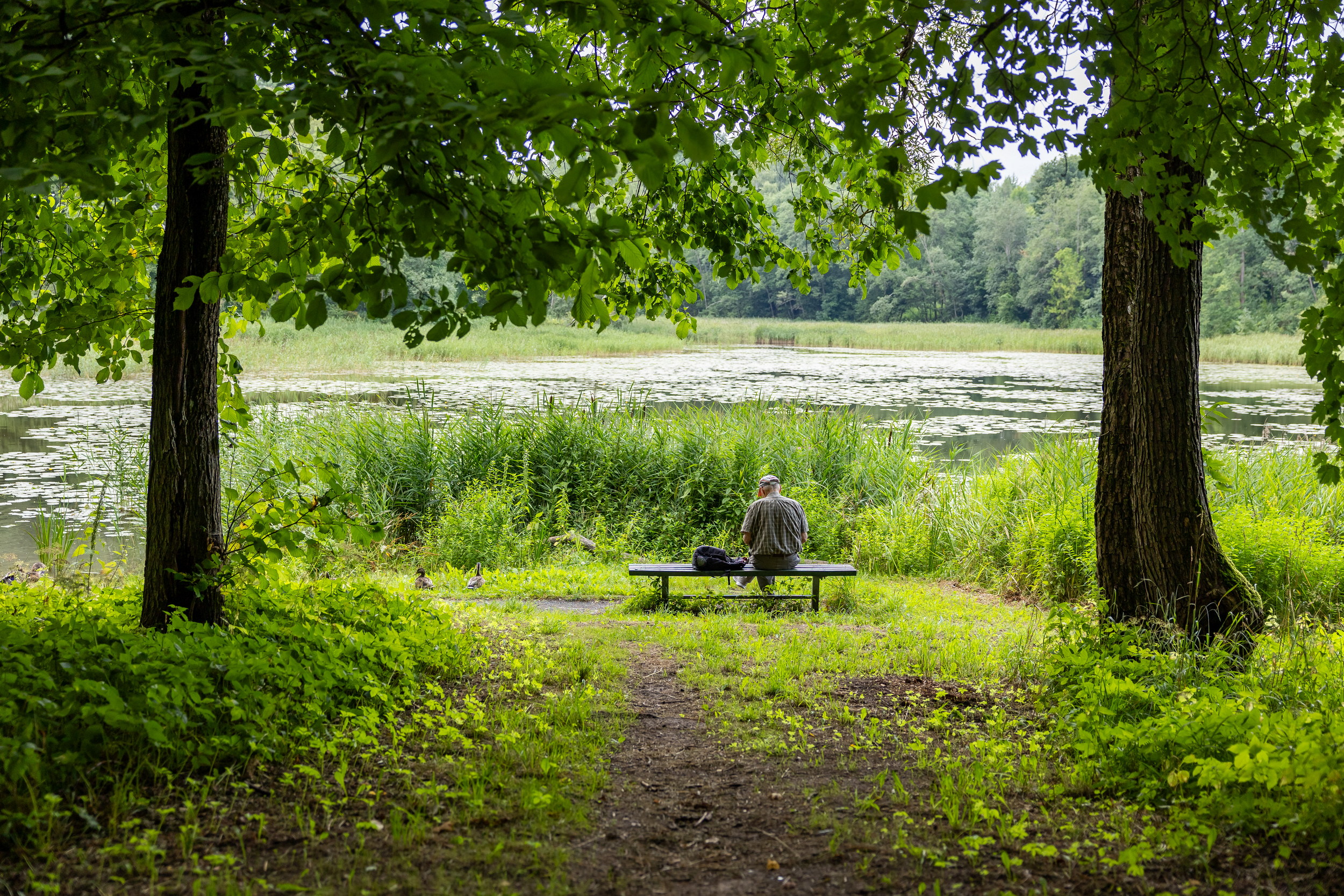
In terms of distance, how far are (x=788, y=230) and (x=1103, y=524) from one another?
1967 inches

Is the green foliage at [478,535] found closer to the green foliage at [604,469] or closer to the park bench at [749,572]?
the green foliage at [604,469]

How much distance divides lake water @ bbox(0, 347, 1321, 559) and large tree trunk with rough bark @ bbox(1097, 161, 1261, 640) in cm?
652

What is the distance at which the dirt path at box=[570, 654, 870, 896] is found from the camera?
278 cm

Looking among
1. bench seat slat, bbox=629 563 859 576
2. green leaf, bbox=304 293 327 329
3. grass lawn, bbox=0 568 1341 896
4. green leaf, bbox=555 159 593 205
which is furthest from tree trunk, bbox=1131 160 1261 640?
green leaf, bbox=304 293 327 329

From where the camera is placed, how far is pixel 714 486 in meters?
10.8

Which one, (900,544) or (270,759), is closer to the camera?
(270,759)

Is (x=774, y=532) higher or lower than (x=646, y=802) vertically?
higher

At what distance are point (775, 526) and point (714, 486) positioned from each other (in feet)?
9.67

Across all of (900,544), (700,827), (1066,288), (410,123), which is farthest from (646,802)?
(1066,288)

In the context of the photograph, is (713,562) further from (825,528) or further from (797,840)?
(797,840)

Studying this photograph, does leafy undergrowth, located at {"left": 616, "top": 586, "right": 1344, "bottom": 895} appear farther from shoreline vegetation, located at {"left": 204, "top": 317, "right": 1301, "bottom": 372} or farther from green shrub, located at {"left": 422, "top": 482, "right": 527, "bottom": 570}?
shoreline vegetation, located at {"left": 204, "top": 317, "right": 1301, "bottom": 372}

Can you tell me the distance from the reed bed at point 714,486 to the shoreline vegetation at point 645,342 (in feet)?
29.1

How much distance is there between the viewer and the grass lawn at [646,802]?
104 inches

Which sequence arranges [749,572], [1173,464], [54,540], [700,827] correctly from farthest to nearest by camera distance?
[54,540], [749,572], [1173,464], [700,827]
